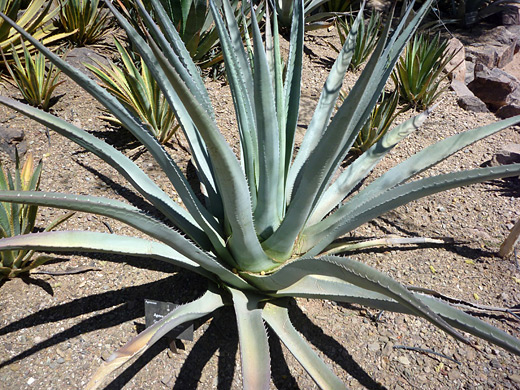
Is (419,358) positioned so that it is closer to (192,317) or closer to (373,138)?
(192,317)

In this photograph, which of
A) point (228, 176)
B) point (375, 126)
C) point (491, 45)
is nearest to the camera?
point (228, 176)

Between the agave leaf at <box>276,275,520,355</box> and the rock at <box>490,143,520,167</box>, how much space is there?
1695 millimetres

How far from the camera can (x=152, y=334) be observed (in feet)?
4.38

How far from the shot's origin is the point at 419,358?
5.70 ft

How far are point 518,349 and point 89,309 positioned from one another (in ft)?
4.92

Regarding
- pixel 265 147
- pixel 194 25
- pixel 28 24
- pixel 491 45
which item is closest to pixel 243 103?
pixel 265 147

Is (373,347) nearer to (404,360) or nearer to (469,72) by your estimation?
(404,360)

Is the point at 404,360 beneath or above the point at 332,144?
beneath

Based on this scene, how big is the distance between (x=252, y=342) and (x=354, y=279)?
0.47 m

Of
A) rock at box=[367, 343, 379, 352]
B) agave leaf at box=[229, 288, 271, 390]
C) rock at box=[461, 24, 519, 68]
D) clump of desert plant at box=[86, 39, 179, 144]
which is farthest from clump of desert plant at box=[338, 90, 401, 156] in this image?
rock at box=[461, 24, 519, 68]

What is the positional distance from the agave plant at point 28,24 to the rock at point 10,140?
3.21ft

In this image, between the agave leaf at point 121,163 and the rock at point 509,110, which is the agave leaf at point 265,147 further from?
the rock at point 509,110

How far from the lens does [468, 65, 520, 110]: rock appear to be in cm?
418

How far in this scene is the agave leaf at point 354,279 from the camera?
36.6 inches
